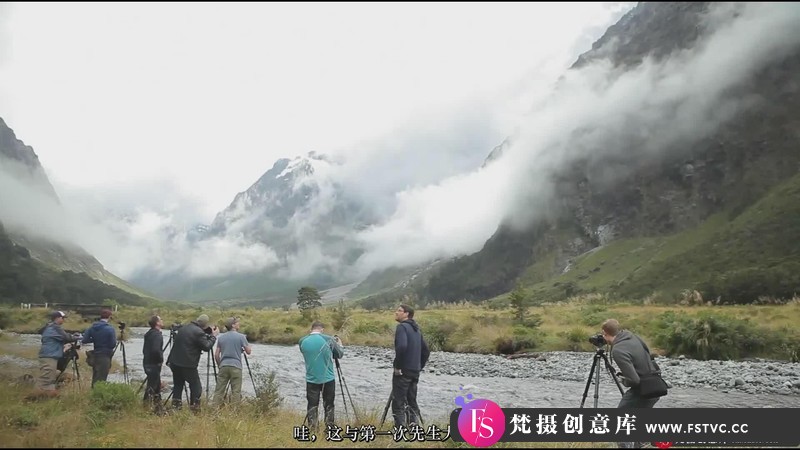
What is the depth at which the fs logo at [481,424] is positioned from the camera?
9328 mm

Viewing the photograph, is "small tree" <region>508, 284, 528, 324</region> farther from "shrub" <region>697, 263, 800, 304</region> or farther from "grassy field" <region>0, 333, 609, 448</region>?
"shrub" <region>697, 263, 800, 304</region>

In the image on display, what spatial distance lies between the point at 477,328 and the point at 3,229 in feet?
102

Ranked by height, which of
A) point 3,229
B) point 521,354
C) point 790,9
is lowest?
point 521,354

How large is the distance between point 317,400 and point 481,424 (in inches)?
166

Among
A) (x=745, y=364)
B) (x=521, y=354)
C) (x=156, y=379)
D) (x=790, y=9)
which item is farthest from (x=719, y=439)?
(x=790, y=9)

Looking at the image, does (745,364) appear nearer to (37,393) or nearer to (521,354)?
(521,354)

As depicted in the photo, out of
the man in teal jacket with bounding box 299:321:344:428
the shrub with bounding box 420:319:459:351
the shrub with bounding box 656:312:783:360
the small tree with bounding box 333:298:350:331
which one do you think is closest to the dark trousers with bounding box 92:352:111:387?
the man in teal jacket with bounding box 299:321:344:428

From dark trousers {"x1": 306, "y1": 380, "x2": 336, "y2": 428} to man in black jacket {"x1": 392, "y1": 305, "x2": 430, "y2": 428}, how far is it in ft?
5.35

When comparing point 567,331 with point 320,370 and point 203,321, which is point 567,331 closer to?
point 320,370

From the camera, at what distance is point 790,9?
594ft

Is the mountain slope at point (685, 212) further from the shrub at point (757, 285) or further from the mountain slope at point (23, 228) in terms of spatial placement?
the mountain slope at point (23, 228)

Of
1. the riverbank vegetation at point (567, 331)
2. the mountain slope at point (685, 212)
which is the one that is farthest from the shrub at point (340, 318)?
the mountain slope at point (685, 212)

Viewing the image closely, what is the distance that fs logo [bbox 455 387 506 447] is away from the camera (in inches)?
367

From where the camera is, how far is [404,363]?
36.9 feet
